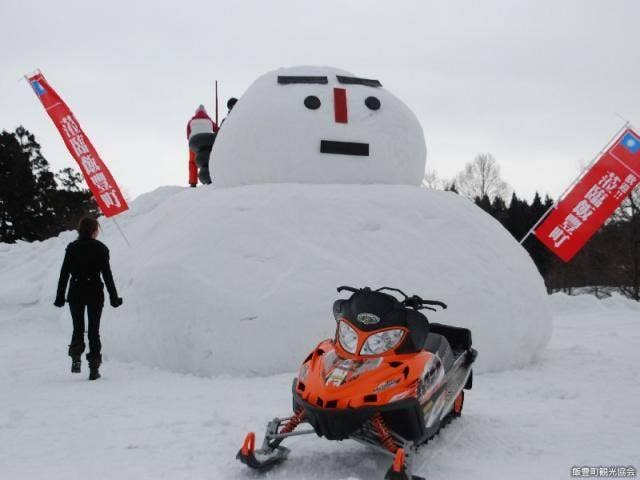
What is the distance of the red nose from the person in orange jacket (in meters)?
3.84

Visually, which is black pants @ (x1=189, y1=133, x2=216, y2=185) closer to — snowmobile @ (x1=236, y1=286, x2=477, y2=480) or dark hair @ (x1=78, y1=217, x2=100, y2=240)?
dark hair @ (x1=78, y1=217, x2=100, y2=240)

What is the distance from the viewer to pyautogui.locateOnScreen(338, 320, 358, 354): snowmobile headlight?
2.65 meters

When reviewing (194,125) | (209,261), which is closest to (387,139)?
(209,261)

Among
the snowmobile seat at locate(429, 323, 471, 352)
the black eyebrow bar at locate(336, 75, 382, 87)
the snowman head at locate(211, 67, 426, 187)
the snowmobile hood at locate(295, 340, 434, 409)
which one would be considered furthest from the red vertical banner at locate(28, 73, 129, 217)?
the snowmobile hood at locate(295, 340, 434, 409)

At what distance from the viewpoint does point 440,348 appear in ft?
9.92

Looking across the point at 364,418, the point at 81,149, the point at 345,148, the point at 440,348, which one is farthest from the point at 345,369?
the point at 81,149

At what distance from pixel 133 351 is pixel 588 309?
8811 millimetres

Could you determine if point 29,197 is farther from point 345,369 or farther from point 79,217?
point 345,369

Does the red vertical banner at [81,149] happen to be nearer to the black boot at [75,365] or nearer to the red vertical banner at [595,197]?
the black boot at [75,365]

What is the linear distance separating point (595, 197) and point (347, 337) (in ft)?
23.4

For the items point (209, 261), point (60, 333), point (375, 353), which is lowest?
point (60, 333)

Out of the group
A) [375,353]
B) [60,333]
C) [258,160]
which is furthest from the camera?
[60,333]

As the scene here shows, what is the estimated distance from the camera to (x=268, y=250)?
16.5 feet

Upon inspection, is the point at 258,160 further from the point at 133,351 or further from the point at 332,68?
the point at 133,351
